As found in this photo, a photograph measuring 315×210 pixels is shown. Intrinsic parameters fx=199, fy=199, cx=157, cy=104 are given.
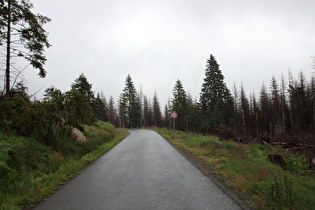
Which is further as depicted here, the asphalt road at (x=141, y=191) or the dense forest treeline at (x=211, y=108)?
the dense forest treeline at (x=211, y=108)

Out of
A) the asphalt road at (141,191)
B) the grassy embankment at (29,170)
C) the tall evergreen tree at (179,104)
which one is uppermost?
the tall evergreen tree at (179,104)

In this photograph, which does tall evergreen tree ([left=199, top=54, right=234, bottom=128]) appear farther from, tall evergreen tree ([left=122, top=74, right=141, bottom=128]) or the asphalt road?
the asphalt road

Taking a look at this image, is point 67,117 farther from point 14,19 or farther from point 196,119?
point 196,119

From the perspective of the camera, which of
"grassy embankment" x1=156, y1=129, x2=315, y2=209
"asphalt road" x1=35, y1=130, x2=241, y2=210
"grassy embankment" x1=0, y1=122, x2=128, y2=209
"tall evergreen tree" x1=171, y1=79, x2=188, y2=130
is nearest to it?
"grassy embankment" x1=156, y1=129, x2=315, y2=209

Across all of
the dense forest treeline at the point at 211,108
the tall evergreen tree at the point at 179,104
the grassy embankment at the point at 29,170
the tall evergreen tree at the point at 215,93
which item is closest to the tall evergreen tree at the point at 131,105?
the dense forest treeline at the point at 211,108

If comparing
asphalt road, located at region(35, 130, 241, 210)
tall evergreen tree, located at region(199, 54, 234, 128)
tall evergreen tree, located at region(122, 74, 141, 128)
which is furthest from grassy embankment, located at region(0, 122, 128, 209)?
tall evergreen tree, located at region(122, 74, 141, 128)

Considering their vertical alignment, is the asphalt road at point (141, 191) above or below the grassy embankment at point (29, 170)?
below

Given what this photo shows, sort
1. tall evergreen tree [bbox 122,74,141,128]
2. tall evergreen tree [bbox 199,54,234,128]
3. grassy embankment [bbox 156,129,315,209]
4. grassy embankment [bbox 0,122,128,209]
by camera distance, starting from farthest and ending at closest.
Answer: tall evergreen tree [bbox 122,74,141,128] → tall evergreen tree [bbox 199,54,234,128] → grassy embankment [bbox 0,122,128,209] → grassy embankment [bbox 156,129,315,209]

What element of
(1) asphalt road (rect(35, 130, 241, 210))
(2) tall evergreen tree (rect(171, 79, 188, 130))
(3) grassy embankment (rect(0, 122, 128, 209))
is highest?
(2) tall evergreen tree (rect(171, 79, 188, 130))

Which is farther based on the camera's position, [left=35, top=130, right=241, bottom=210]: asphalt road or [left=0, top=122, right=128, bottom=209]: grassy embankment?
[left=0, top=122, right=128, bottom=209]: grassy embankment

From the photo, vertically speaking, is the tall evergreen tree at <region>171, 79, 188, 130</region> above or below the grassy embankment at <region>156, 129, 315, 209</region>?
above

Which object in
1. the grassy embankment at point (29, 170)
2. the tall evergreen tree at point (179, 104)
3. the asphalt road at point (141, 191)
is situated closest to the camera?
the asphalt road at point (141, 191)

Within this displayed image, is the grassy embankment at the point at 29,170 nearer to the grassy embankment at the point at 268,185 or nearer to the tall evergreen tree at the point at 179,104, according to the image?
the grassy embankment at the point at 268,185

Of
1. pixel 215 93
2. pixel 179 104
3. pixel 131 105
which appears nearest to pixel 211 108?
pixel 215 93
